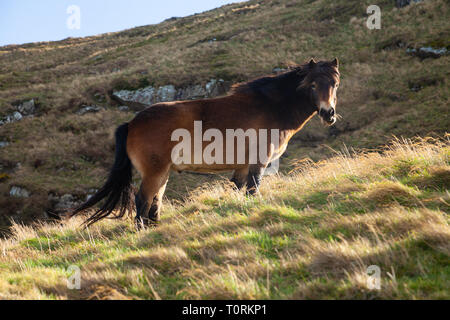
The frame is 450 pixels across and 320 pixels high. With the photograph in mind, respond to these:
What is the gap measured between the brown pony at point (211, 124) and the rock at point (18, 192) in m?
14.4

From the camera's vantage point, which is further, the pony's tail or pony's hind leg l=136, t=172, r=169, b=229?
the pony's tail

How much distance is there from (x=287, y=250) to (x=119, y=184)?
409 centimetres

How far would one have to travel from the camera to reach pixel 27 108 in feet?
104

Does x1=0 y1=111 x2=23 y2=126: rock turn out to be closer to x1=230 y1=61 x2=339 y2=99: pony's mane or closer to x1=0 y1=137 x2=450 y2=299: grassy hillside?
x1=0 y1=137 x2=450 y2=299: grassy hillside

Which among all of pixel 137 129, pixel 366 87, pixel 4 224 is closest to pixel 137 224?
pixel 137 129

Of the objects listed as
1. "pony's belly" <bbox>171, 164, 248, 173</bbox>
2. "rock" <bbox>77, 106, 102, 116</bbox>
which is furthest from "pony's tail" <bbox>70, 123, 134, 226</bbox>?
"rock" <bbox>77, 106, 102, 116</bbox>

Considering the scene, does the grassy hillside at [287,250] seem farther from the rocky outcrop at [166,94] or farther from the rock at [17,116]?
the rock at [17,116]

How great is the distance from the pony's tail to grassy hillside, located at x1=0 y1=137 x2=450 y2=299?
523 mm

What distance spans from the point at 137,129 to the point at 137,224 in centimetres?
180

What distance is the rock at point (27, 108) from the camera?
31288mm

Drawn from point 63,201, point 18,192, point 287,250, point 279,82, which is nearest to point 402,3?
point 279,82

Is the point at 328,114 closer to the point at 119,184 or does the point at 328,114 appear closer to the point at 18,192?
the point at 119,184

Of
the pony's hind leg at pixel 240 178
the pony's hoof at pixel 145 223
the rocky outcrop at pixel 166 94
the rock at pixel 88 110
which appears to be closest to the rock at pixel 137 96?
the rocky outcrop at pixel 166 94

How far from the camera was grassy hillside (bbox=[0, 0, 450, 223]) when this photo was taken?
65.6ft
